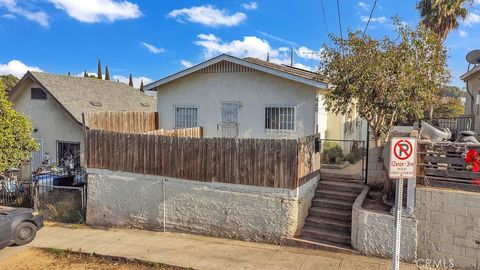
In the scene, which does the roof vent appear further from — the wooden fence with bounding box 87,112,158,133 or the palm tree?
the palm tree

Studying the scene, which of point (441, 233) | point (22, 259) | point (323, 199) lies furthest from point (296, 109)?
point (22, 259)

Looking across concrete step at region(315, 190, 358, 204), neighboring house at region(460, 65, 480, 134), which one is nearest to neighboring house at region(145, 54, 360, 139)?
Result: concrete step at region(315, 190, 358, 204)

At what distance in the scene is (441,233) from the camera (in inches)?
297

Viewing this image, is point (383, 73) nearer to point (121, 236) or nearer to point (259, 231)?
point (259, 231)

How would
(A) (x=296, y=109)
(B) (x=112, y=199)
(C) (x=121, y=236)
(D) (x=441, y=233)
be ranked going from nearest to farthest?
(D) (x=441, y=233)
(C) (x=121, y=236)
(B) (x=112, y=199)
(A) (x=296, y=109)

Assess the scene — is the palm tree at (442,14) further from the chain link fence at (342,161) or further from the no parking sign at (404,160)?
the no parking sign at (404,160)

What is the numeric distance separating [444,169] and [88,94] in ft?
61.6

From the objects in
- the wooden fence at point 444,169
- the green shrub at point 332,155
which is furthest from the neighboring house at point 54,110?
the wooden fence at point 444,169

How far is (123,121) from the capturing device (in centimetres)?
1444

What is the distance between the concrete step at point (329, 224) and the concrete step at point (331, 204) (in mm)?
476

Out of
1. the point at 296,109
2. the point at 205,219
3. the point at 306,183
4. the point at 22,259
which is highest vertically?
the point at 296,109

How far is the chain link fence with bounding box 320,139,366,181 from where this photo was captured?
11.1 m

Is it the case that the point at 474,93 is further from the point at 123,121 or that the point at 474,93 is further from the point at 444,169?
the point at 123,121

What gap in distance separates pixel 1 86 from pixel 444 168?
1328 cm
